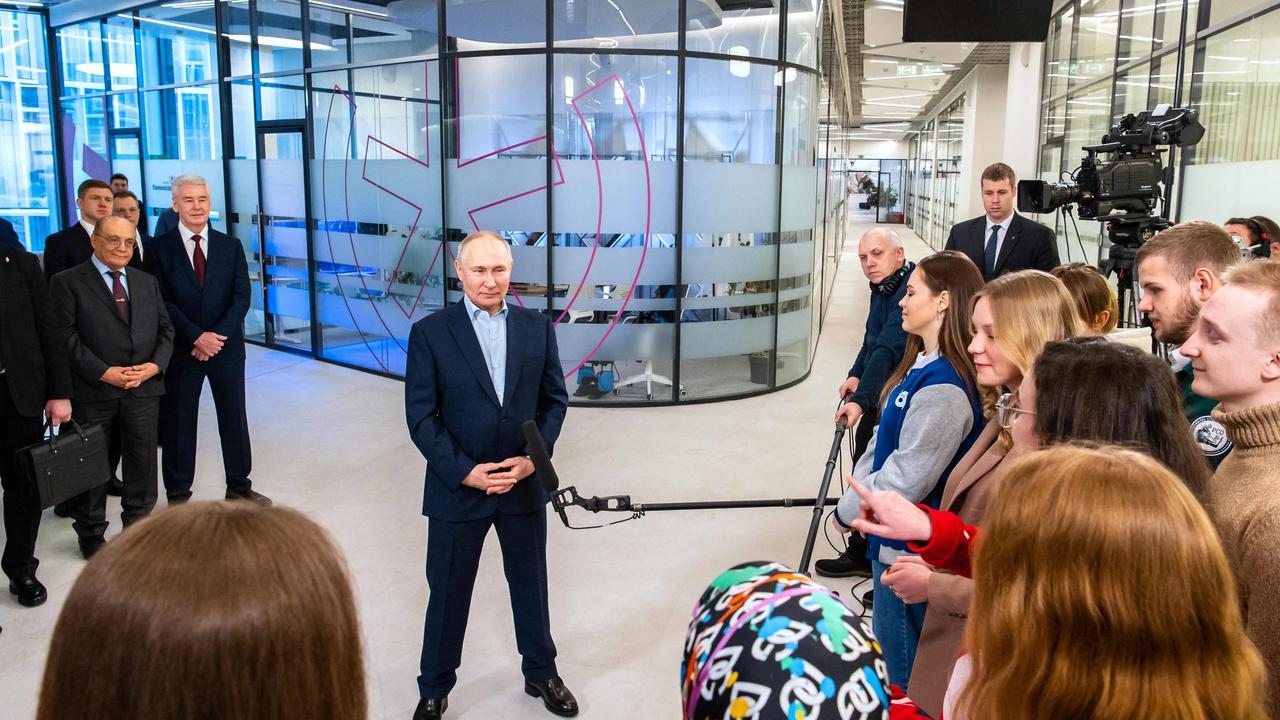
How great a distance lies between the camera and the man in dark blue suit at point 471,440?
8.55 feet

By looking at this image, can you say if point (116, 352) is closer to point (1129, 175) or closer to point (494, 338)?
point (494, 338)

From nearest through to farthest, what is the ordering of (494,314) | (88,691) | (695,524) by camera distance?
(88,691) → (494,314) → (695,524)

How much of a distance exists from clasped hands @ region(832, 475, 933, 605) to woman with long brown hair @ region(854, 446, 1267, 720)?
67cm

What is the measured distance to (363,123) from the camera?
757 centimetres

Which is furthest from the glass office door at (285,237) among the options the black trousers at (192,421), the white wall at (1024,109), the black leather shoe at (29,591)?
the white wall at (1024,109)

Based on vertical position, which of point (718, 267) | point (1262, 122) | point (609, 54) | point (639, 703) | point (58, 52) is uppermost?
point (58, 52)

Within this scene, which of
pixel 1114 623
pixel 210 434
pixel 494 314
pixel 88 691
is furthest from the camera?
pixel 210 434

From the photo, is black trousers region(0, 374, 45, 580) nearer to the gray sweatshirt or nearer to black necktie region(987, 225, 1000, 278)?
the gray sweatshirt

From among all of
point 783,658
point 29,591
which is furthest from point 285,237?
point 783,658

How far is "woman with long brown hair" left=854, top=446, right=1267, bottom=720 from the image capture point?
90 cm

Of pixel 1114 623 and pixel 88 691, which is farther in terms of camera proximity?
pixel 1114 623

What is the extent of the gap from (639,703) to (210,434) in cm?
418

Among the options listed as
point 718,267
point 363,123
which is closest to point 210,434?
point 363,123

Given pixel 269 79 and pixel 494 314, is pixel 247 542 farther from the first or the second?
pixel 269 79
